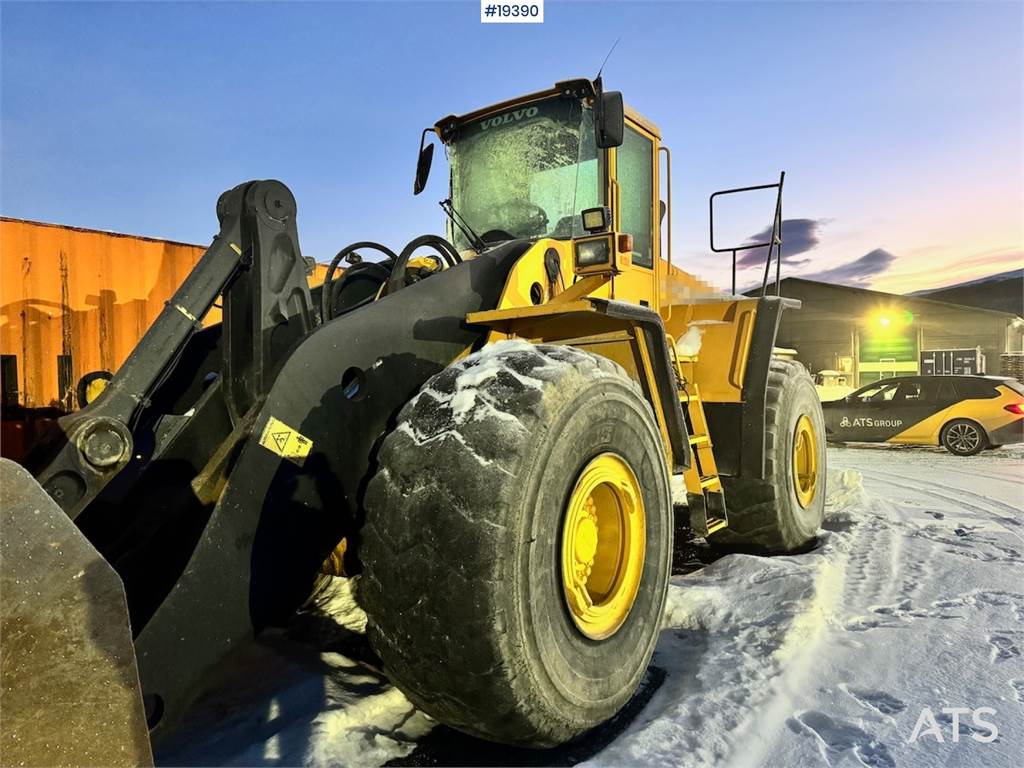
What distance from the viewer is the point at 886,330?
2911 cm

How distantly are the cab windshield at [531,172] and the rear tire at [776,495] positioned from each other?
6.99 ft

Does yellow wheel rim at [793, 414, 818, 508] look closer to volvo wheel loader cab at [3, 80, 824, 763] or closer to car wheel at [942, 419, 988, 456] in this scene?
volvo wheel loader cab at [3, 80, 824, 763]

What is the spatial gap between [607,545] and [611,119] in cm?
207

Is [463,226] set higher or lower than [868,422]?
higher

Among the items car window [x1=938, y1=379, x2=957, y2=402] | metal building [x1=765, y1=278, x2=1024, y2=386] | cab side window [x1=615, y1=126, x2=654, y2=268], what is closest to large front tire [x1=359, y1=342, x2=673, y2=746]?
cab side window [x1=615, y1=126, x2=654, y2=268]

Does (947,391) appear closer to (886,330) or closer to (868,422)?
(868,422)

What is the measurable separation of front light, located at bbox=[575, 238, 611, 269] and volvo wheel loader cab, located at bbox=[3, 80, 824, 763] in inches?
A: 0.9

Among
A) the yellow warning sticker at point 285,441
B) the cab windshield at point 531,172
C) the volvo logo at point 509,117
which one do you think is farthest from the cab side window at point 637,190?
the yellow warning sticker at point 285,441

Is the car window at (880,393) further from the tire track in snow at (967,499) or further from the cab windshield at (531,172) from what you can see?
the cab windshield at (531,172)

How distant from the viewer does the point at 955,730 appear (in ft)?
8.01

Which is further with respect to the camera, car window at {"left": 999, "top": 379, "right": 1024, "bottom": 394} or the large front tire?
car window at {"left": 999, "top": 379, "right": 1024, "bottom": 394}

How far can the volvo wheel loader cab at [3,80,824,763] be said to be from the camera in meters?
2.04

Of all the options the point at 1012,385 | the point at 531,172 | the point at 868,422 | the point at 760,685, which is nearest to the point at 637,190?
the point at 531,172

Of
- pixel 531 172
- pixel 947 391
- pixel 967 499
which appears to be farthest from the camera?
pixel 947 391
